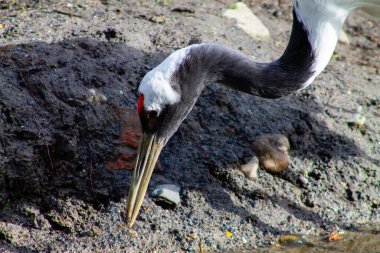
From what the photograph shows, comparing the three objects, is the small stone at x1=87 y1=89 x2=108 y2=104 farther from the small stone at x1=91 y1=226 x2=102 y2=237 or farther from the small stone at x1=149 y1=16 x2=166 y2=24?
the small stone at x1=149 y1=16 x2=166 y2=24

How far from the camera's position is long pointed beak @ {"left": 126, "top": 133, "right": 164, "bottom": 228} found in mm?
4949

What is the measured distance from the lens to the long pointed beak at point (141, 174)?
195 inches

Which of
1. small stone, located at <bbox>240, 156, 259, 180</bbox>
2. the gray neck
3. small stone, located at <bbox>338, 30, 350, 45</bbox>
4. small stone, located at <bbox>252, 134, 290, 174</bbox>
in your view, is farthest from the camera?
small stone, located at <bbox>338, 30, 350, 45</bbox>

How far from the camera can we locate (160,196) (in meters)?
5.36

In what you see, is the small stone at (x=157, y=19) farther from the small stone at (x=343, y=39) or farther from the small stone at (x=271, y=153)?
the small stone at (x=343, y=39)

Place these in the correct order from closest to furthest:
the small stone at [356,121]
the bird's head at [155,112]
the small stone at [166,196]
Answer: the bird's head at [155,112] → the small stone at [166,196] → the small stone at [356,121]

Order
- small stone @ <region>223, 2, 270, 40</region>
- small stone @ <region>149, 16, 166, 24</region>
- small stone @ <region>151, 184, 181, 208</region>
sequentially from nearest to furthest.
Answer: small stone @ <region>151, 184, 181, 208</region>, small stone @ <region>149, 16, 166, 24</region>, small stone @ <region>223, 2, 270, 40</region>

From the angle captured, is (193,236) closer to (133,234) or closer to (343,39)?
(133,234)

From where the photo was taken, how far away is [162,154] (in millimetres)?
5633

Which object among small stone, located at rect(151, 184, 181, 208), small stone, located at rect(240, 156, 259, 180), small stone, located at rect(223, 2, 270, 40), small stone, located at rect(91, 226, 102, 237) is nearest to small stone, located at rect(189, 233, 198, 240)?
small stone, located at rect(151, 184, 181, 208)

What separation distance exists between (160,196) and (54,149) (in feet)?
2.81

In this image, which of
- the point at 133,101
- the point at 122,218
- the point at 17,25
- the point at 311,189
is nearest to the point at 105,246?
the point at 122,218

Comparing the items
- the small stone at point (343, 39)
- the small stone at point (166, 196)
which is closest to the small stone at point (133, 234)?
the small stone at point (166, 196)

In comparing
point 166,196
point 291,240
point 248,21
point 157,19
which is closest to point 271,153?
point 291,240
